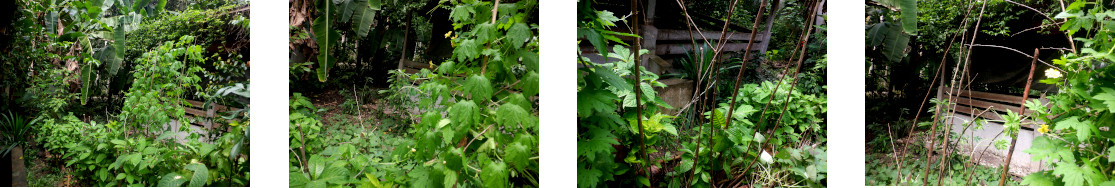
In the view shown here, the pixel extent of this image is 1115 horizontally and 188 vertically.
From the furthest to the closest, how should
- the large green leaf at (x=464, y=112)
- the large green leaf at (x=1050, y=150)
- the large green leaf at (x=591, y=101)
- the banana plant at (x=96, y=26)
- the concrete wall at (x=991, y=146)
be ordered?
the concrete wall at (x=991, y=146) < the banana plant at (x=96, y=26) < the large green leaf at (x=1050, y=150) < the large green leaf at (x=591, y=101) < the large green leaf at (x=464, y=112)

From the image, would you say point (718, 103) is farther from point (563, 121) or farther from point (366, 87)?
point (366, 87)

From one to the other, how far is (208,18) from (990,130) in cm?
284

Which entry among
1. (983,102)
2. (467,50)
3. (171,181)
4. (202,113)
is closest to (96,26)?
(202,113)

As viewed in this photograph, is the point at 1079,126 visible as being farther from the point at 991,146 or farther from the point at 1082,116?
the point at 991,146

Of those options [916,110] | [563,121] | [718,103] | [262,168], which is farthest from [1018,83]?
[262,168]

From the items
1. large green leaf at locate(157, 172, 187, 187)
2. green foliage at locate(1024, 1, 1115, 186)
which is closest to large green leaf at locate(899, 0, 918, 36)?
green foliage at locate(1024, 1, 1115, 186)

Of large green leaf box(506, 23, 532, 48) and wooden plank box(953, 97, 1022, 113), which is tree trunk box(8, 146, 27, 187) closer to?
large green leaf box(506, 23, 532, 48)

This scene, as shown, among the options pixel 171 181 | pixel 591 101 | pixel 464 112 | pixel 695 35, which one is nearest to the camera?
pixel 464 112

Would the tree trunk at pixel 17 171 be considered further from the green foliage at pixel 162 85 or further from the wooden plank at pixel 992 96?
the wooden plank at pixel 992 96

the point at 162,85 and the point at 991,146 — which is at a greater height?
the point at 162,85

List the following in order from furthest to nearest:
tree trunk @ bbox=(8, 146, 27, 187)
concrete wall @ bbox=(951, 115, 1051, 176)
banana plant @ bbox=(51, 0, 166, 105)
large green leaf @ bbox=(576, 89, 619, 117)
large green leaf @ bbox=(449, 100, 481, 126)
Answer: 1. tree trunk @ bbox=(8, 146, 27, 187)
2. concrete wall @ bbox=(951, 115, 1051, 176)
3. banana plant @ bbox=(51, 0, 166, 105)
4. large green leaf @ bbox=(576, 89, 619, 117)
5. large green leaf @ bbox=(449, 100, 481, 126)

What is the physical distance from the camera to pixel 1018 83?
5.82 ft

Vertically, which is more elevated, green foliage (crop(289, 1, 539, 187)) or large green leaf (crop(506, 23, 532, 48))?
large green leaf (crop(506, 23, 532, 48))

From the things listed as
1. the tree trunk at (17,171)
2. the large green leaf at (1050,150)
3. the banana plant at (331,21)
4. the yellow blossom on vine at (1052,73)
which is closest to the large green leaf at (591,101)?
the banana plant at (331,21)
